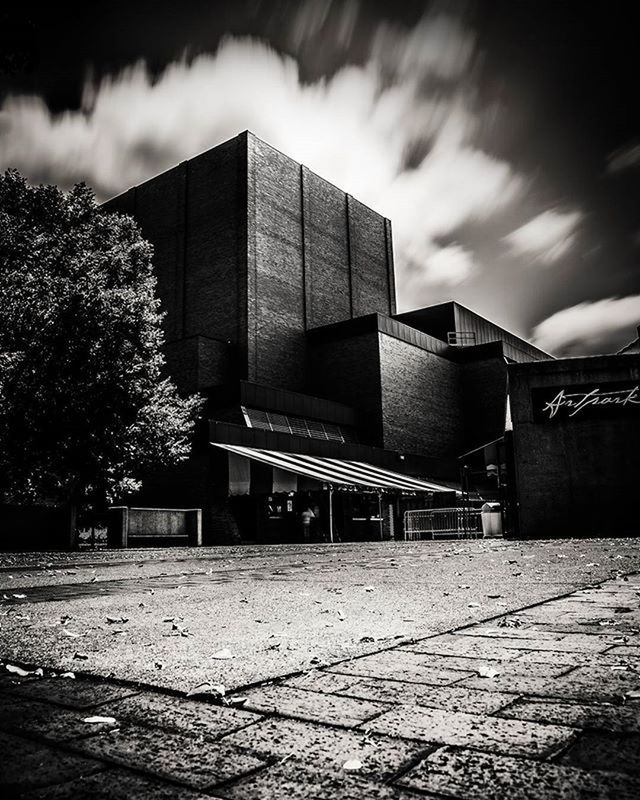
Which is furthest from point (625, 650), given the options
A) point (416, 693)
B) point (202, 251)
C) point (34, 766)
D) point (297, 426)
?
point (202, 251)

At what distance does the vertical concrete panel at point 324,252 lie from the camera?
122 feet

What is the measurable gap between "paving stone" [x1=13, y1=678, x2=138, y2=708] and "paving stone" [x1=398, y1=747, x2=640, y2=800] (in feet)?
3.38

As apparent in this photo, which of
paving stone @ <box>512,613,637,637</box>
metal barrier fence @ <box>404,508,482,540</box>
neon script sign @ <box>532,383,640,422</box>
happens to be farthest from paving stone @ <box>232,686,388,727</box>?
metal barrier fence @ <box>404,508,482,540</box>

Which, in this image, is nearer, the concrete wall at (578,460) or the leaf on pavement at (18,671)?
the leaf on pavement at (18,671)

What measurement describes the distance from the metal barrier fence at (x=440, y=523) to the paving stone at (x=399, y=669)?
74.6 feet

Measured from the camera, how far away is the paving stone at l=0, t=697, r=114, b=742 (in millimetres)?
1553

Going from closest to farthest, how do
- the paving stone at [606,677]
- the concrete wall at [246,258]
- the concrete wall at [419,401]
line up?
the paving stone at [606,677]
the concrete wall at [246,258]
the concrete wall at [419,401]

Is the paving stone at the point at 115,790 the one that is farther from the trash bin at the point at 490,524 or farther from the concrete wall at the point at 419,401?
the concrete wall at the point at 419,401

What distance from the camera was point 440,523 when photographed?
83.7 ft

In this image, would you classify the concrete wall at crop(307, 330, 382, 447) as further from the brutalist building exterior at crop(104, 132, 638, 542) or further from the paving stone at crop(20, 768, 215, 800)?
the paving stone at crop(20, 768, 215, 800)

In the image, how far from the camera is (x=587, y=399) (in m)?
17.5

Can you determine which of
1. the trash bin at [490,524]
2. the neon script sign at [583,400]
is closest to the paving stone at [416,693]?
the neon script sign at [583,400]

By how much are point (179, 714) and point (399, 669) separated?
2.64 feet

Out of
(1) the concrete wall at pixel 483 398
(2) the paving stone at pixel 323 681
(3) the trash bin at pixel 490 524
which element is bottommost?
(3) the trash bin at pixel 490 524
